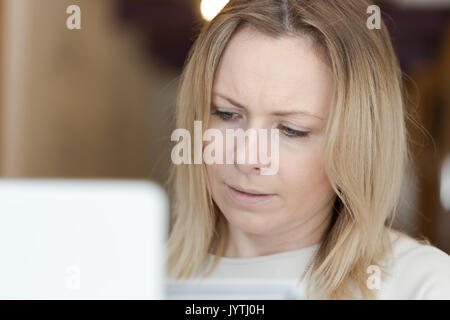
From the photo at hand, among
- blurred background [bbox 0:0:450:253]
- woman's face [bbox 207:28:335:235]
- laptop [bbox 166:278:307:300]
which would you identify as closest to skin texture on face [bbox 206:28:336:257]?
woman's face [bbox 207:28:335:235]

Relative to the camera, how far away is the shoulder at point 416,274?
0.59 metres

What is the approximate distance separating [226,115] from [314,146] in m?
0.10

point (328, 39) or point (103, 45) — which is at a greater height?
point (103, 45)

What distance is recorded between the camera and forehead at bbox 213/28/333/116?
1.99ft

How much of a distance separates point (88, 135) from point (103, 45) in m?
0.34

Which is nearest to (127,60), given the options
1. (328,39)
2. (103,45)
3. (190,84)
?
(103,45)

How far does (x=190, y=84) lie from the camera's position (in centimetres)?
69

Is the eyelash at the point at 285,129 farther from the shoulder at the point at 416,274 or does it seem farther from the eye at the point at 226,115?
the shoulder at the point at 416,274

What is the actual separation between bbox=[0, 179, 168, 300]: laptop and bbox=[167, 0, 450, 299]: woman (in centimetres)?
24

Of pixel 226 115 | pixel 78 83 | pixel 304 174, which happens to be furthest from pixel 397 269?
pixel 78 83

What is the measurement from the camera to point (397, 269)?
611 millimetres

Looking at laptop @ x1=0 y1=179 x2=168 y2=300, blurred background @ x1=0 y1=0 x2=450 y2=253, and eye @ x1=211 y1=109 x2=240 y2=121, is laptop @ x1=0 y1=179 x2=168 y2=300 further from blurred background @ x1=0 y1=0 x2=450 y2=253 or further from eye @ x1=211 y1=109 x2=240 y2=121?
blurred background @ x1=0 y1=0 x2=450 y2=253
